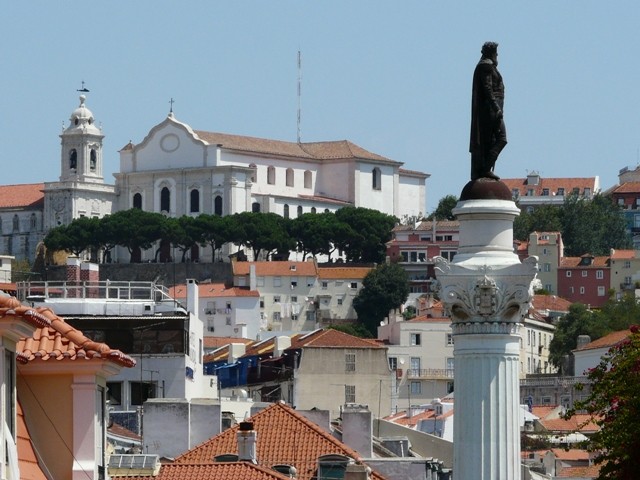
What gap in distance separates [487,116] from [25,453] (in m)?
3.72

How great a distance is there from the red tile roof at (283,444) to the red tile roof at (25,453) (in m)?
11.7

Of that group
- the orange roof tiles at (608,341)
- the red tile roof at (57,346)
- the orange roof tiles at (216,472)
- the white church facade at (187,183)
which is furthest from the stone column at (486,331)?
the white church facade at (187,183)

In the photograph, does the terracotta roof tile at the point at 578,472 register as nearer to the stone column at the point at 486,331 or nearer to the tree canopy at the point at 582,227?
the stone column at the point at 486,331

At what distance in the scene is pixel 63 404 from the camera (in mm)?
14258

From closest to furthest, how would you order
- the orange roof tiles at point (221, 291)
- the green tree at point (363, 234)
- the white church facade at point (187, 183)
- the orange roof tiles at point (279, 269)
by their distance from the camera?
the orange roof tiles at point (221, 291) → the orange roof tiles at point (279, 269) → the green tree at point (363, 234) → the white church facade at point (187, 183)

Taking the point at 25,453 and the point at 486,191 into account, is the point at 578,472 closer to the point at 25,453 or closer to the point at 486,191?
the point at 486,191

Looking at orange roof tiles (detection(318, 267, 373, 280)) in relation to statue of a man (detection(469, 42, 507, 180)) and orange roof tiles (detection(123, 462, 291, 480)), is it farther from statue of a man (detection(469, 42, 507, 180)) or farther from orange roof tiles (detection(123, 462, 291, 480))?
statue of a man (detection(469, 42, 507, 180))

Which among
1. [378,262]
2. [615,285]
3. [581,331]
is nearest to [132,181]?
[378,262]

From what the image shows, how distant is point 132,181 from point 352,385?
12449 cm

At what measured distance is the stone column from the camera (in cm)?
1537

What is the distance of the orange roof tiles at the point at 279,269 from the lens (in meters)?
174

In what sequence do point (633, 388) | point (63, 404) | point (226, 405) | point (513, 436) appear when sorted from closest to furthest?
point (63, 404), point (513, 436), point (633, 388), point (226, 405)

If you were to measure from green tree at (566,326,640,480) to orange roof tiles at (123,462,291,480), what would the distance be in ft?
10.3

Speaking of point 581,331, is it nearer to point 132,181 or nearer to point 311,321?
point 311,321
